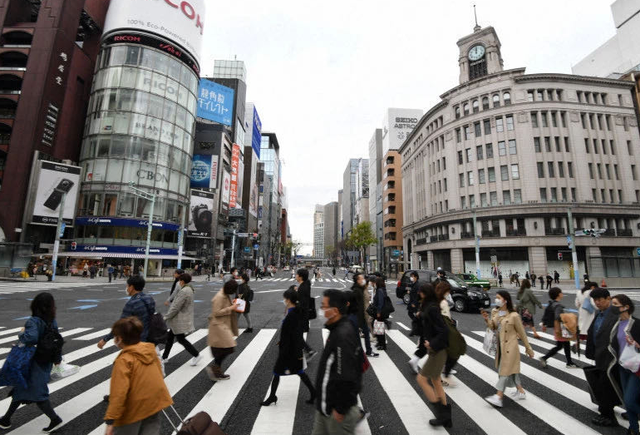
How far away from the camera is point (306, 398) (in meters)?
4.74

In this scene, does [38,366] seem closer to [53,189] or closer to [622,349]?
[622,349]

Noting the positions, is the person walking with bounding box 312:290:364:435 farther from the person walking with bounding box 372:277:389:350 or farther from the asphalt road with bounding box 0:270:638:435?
the person walking with bounding box 372:277:389:350

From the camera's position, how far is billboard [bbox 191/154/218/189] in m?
50.2

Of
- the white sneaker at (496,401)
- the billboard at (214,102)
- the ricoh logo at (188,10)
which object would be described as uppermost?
the ricoh logo at (188,10)

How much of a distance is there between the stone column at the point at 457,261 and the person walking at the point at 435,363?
3945 centimetres

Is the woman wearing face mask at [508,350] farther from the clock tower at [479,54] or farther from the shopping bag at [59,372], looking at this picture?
the clock tower at [479,54]

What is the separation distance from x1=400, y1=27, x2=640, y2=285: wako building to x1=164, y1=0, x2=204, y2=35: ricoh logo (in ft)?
139

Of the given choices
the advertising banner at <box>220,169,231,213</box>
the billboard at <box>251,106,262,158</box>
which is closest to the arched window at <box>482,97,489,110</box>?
the advertising banner at <box>220,169,231,213</box>

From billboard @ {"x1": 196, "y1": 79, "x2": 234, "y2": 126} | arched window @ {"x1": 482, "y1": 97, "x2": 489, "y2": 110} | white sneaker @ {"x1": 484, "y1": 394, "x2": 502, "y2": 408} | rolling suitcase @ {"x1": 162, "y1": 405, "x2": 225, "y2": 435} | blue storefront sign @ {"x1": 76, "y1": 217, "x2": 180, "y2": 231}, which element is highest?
billboard @ {"x1": 196, "y1": 79, "x2": 234, "y2": 126}

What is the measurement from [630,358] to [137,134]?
4694 centimetres

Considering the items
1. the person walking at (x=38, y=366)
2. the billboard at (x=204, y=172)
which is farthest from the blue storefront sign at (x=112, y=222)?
the person walking at (x=38, y=366)

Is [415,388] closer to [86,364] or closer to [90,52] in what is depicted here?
[86,364]

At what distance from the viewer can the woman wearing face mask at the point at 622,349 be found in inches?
142

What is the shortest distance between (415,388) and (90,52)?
57.0 m
